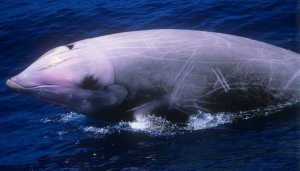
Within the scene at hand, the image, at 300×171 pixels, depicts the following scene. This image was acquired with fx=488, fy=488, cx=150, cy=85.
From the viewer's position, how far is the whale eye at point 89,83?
8273 millimetres

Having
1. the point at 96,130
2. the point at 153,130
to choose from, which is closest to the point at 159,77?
the point at 153,130

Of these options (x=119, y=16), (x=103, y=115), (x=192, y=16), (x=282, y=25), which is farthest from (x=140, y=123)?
(x=119, y=16)

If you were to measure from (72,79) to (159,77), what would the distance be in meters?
1.49

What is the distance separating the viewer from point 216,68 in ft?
28.2

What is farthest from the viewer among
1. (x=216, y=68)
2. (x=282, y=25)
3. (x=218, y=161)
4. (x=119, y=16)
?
(x=119, y=16)

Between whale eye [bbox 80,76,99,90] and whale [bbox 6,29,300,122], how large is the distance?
17 mm

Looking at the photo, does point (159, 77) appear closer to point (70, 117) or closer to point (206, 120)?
point (206, 120)

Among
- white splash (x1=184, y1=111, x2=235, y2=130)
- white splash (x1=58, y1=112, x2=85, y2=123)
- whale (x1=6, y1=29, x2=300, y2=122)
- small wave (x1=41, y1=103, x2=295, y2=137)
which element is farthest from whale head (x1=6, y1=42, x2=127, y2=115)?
white splash (x1=58, y1=112, x2=85, y2=123)

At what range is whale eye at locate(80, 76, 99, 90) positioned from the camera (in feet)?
27.1

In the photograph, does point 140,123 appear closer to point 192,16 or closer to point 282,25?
point 282,25

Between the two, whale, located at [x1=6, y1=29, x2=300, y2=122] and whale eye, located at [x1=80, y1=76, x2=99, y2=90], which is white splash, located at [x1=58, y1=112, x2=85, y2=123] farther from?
whale eye, located at [x1=80, y1=76, x2=99, y2=90]

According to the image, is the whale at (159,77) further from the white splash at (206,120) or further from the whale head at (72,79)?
the white splash at (206,120)

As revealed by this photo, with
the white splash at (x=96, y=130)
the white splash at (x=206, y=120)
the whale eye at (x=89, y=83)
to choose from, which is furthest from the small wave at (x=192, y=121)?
the whale eye at (x=89, y=83)

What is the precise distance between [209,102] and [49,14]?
11.3 meters
